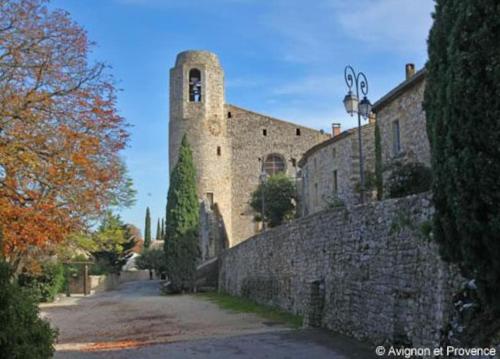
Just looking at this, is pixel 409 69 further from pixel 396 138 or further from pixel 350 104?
pixel 350 104

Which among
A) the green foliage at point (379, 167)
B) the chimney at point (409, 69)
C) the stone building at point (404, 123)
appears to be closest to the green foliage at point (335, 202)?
the green foliage at point (379, 167)

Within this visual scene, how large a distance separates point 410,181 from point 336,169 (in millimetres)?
15969

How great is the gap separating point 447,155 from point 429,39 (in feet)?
5.66

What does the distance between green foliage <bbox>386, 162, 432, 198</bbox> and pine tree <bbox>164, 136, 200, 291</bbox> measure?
781 inches

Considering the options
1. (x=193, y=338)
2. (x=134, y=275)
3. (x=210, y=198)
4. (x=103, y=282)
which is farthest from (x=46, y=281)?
(x=134, y=275)

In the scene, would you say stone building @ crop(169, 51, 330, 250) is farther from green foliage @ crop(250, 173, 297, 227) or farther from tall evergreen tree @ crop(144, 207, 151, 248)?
tall evergreen tree @ crop(144, 207, 151, 248)

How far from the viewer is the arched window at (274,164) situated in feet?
165

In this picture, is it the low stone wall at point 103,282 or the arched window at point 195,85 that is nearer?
the low stone wall at point 103,282

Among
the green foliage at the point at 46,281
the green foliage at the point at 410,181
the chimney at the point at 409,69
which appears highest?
the chimney at the point at 409,69

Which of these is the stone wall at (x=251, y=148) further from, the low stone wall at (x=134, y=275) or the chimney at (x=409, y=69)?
the chimney at (x=409, y=69)

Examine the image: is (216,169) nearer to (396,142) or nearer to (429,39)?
(396,142)

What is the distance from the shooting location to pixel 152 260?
54.9 m

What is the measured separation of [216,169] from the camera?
152ft

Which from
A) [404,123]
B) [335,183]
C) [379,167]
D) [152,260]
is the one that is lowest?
[152,260]
